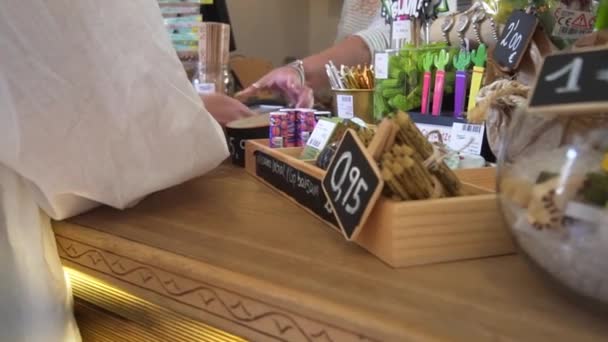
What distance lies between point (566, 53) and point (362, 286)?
0.74 feet

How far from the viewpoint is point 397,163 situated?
521 mm

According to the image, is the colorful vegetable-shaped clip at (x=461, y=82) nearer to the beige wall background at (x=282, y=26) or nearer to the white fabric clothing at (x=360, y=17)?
the white fabric clothing at (x=360, y=17)

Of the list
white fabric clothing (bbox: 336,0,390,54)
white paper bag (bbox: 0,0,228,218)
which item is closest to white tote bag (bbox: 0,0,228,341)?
white paper bag (bbox: 0,0,228,218)

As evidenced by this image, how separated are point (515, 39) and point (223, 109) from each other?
0.50m

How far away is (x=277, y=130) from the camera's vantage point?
34.8 inches

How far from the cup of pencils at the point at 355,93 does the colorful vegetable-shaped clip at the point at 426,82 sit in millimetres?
181

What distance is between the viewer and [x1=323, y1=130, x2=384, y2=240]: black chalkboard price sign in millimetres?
503

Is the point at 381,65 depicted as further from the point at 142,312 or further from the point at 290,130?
the point at 142,312

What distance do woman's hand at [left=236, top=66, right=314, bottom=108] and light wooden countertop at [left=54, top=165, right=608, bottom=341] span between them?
2.31 ft

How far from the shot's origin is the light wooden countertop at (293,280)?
1.31ft

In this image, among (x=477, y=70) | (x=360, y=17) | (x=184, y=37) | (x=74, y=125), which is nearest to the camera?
(x=74, y=125)

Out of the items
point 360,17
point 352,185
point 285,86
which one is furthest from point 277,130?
point 360,17

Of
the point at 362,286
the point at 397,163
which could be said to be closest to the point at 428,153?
the point at 397,163

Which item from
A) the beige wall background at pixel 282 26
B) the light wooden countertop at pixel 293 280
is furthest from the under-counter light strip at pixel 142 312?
the beige wall background at pixel 282 26
